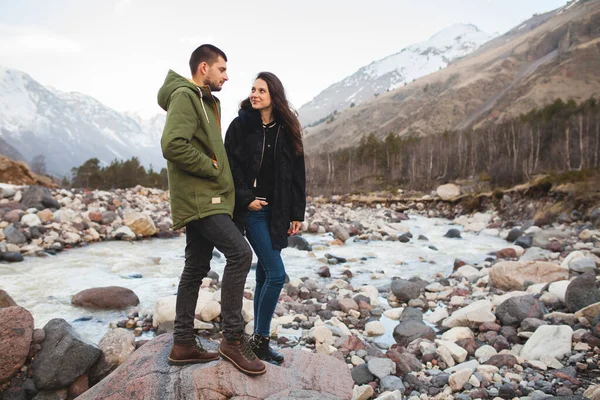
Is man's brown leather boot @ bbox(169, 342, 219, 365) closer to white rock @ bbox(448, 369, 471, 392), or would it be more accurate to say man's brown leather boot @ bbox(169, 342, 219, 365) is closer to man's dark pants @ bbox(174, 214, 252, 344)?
man's dark pants @ bbox(174, 214, 252, 344)

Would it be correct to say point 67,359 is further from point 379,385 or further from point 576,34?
point 576,34

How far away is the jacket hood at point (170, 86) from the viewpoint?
2459mm

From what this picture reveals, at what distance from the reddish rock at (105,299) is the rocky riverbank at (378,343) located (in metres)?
0.02

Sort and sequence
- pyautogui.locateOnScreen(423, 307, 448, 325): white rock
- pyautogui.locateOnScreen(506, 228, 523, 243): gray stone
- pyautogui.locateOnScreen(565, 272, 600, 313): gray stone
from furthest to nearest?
1. pyautogui.locateOnScreen(506, 228, 523, 243): gray stone
2. pyautogui.locateOnScreen(423, 307, 448, 325): white rock
3. pyautogui.locateOnScreen(565, 272, 600, 313): gray stone

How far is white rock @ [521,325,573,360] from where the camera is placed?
12.5 ft

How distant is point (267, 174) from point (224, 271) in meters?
0.79

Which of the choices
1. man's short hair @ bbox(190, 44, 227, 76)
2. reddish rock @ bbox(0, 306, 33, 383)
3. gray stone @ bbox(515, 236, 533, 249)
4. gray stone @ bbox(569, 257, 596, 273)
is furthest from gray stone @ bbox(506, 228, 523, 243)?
reddish rock @ bbox(0, 306, 33, 383)

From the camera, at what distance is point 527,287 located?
20.5ft

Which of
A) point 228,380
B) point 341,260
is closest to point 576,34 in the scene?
point 341,260

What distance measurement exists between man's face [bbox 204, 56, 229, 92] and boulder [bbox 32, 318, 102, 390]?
244 centimetres

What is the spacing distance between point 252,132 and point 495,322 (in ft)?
12.8

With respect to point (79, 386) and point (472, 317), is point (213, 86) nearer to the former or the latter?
point (79, 386)

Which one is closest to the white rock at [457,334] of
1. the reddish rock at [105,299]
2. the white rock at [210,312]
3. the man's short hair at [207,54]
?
the white rock at [210,312]

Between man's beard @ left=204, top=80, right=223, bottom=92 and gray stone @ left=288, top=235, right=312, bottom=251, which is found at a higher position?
man's beard @ left=204, top=80, right=223, bottom=92
